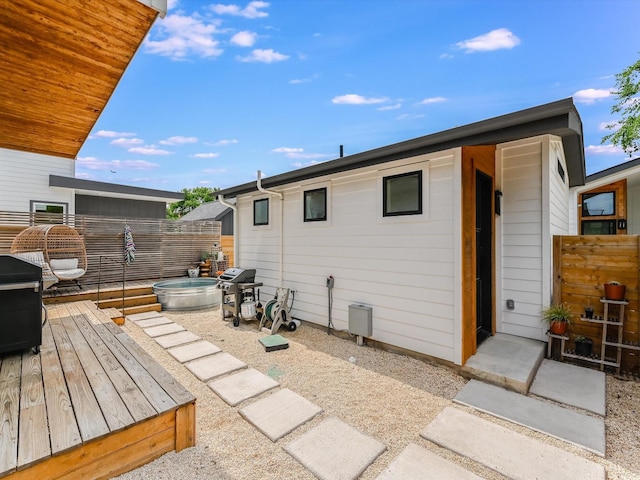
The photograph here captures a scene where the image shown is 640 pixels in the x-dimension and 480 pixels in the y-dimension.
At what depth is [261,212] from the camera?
681 cm

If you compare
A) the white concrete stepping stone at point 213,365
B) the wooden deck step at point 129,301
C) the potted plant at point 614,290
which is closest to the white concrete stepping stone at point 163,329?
the wooden deck step at point 129,301

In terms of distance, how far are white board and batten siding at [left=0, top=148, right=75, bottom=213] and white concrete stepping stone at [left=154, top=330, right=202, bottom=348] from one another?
7.62 m

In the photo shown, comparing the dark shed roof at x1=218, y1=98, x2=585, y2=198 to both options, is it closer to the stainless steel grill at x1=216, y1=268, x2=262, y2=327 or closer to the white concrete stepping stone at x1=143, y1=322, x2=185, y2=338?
the stainless steel grill at x1=216, y1=268, x2=262, y2=327

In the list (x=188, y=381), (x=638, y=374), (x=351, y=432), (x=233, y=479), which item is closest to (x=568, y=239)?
(x=638, y=374)

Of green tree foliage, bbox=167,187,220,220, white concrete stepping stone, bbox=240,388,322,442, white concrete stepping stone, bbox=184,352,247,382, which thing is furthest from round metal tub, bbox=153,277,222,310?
green tree foliage, bbox=167,187,220,220

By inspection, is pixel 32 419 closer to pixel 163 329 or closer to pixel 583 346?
pixel 163 329

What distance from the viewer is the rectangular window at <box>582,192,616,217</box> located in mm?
8880

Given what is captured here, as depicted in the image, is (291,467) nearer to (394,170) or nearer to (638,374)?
(394,170)

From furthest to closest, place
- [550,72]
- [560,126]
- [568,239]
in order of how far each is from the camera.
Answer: [550,72] → [568,239] → [560,126]

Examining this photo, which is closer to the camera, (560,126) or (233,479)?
(233,479)

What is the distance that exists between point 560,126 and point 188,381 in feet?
15.3

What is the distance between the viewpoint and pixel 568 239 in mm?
4039

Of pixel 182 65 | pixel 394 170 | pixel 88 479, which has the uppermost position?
pixel 182 65

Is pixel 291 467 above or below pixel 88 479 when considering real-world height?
below
